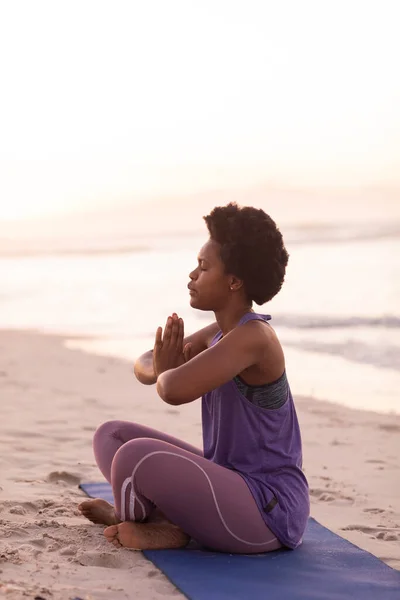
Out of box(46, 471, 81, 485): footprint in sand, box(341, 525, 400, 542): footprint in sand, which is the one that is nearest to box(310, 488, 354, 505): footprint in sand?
box(341, 525, 400, 542): footprint in sand

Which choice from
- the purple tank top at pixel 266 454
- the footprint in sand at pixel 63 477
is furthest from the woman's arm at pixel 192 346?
the footprint in sand at pixel 63 477

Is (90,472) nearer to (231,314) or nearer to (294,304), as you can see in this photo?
(231,314)

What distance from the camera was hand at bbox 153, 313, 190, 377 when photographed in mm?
3416

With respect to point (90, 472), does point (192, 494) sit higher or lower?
higher

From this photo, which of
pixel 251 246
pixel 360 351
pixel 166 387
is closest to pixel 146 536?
pixel 166 387

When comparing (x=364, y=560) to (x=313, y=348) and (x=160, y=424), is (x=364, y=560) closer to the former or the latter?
(x=160, y=424)

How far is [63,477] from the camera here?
184 inches

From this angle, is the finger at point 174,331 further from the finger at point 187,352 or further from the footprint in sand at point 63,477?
the footprint in sand at point 63,477

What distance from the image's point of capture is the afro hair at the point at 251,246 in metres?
3.28

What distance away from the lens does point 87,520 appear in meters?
3.85

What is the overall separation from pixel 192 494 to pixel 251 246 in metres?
0.97

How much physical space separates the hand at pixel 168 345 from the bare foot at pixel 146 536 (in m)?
0.61

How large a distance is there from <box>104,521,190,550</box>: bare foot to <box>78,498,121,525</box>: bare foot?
20cm

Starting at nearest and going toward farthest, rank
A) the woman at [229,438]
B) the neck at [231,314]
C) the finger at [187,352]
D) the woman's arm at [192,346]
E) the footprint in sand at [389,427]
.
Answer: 1. the woman at [229,438]
2. the neck at [231,314]
3. the finger at [187,352]
4. the woman's arm at [192,346]
5. the footprint in sand at [389,427]
